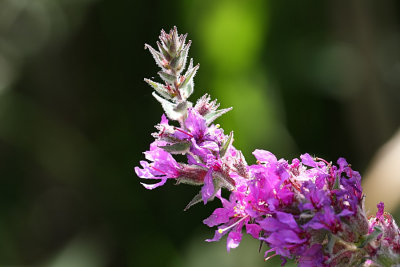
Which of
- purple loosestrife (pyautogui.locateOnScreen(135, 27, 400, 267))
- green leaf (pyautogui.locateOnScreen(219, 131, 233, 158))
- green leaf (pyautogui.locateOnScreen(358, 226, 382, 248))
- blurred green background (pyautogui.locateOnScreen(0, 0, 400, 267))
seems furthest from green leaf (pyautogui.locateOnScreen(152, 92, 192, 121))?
blurred green background (pyautogui.locateOnScreen(0, 0, 400, 267))

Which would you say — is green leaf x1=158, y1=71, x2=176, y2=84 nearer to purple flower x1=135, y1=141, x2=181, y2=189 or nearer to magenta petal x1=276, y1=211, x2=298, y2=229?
purple flower x1=135, y1=141, x2=181, y2=189

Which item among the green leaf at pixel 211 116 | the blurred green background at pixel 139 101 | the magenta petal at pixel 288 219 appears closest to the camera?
the magenta petal at pixel 288 219

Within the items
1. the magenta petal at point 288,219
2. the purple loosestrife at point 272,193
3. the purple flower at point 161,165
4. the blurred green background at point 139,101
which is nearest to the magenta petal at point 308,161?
the purple loosestrife at point 272,193

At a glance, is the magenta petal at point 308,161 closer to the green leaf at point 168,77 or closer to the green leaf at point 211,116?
the green leaf at point 211,116

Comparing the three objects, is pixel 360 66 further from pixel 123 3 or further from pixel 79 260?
pixel 79 260

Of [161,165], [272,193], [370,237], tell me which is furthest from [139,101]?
[370,237]

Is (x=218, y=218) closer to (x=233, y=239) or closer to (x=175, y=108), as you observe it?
(x=233, y=239)
